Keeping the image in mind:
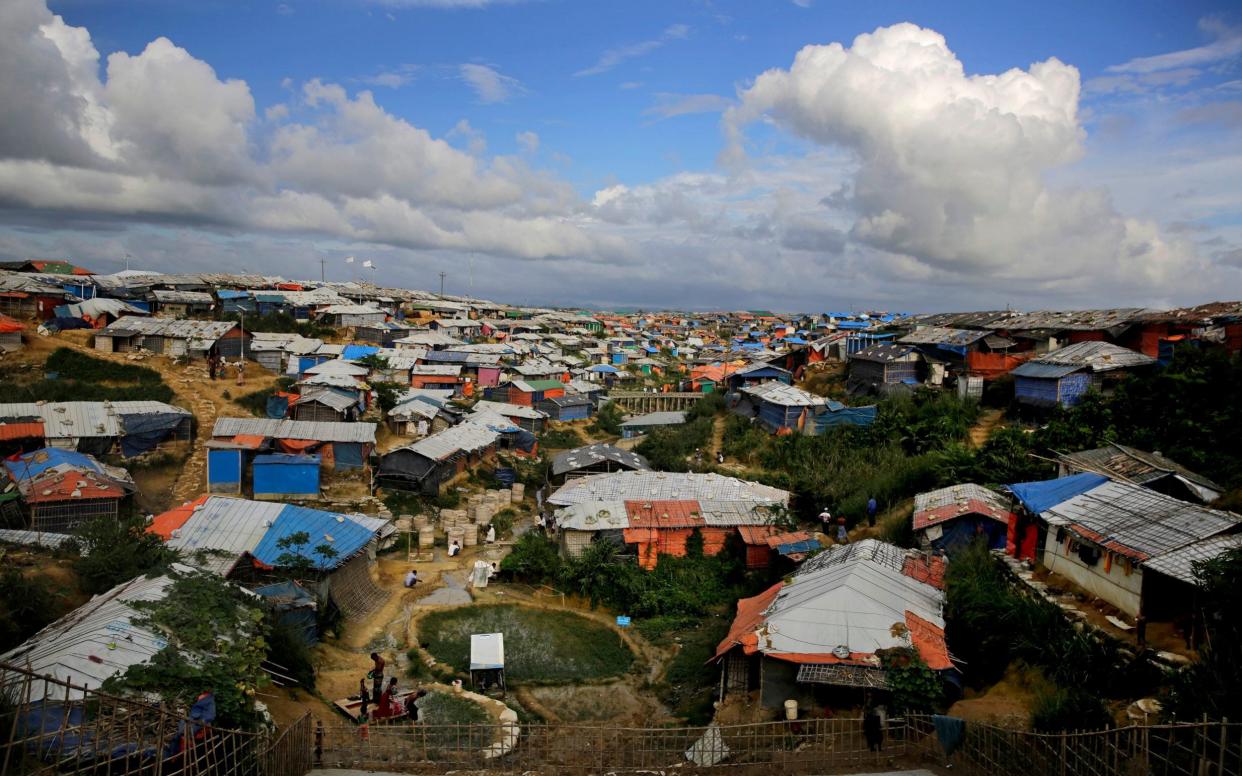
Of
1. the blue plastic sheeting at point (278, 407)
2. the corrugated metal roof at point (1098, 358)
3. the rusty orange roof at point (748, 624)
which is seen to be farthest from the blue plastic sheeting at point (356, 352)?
the corrugated metal roof at point (1098, 358)

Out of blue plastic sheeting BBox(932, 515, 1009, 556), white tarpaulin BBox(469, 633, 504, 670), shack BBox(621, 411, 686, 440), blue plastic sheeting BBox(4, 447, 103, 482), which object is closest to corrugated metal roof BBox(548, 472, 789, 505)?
blue plastic sheeting BBox(932, 515, 1009, 556)

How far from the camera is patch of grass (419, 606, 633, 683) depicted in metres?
16.6

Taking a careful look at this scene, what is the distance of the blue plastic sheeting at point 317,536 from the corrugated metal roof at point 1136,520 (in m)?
16.4

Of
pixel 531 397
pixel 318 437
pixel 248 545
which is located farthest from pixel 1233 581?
pixel 531 397

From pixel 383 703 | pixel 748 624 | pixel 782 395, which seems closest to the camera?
pixel 383 703

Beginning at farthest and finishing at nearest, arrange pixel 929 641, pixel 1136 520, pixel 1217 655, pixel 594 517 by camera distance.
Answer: pixel 594 517
pixel 1136 520
pixel 929 641
pixel 1217 655

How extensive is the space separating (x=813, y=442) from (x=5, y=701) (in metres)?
27.0

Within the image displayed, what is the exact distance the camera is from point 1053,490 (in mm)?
16312

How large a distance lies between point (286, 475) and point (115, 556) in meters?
12.1

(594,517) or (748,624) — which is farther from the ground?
(748,624)

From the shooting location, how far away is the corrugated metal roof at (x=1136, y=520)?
39.4 ft

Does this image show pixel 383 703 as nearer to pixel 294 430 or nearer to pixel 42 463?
pixel 42 463

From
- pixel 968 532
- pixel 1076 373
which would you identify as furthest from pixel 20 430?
pixel 1076 373

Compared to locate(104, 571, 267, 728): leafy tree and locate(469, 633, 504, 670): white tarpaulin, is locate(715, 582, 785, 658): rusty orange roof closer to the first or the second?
locate(469, 633, 504, 670): white tarpaulin
